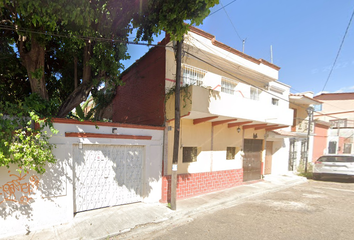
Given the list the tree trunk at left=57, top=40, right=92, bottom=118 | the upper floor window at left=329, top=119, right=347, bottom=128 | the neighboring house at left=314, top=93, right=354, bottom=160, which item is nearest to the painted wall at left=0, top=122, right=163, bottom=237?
the tree trunk at left=57, top=40, right=92, bottom=118

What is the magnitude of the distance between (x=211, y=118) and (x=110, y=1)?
4.81 meters

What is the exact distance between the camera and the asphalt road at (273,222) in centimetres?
416

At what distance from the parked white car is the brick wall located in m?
10.4

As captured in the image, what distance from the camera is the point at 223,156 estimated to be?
320 inches

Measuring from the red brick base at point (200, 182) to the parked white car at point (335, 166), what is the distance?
5.59 meters

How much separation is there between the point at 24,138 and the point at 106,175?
2288 millimetres

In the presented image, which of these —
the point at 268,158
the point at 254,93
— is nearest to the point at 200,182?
the point at 254,93

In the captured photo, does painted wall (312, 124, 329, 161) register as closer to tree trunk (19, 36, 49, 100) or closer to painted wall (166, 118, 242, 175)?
painted wall (166, 118, 242, 175)

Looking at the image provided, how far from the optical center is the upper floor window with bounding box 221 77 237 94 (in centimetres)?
815

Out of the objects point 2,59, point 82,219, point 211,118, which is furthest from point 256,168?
point 2,59

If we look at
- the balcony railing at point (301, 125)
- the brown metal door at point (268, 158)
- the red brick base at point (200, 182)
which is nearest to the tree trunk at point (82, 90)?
the red brick base at point (200, 182)

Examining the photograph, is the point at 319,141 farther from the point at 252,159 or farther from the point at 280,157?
the point at 252,159

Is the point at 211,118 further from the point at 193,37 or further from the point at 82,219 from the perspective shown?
the point at 82,219

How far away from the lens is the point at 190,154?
7.08 metres
